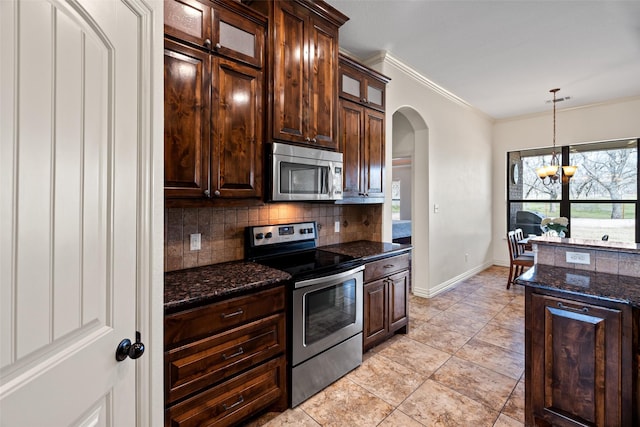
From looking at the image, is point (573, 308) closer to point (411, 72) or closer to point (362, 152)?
point (362, 152)

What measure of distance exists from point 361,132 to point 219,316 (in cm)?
205

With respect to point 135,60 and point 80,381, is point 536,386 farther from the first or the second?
point 135,60

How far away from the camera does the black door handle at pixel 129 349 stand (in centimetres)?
94

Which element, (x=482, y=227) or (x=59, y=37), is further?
(x=482, y=227)

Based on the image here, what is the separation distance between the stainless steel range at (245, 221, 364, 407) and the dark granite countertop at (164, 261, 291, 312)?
150 millimetres

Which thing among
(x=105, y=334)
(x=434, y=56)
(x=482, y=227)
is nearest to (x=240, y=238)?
(x=105, y=334)

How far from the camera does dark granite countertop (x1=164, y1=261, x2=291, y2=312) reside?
1451mm

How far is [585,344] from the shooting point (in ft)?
5.01

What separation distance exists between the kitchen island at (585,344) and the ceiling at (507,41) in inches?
81.6

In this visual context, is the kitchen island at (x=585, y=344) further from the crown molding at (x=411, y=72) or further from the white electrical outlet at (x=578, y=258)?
the crown molding at (x=411, y=72)

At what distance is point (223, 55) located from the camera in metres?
1.81

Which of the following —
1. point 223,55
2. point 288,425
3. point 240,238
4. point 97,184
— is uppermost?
point 223,55

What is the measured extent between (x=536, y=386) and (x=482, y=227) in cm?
422

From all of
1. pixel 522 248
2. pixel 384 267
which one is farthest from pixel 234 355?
pixel 522 248
